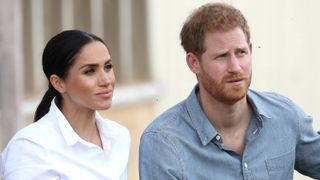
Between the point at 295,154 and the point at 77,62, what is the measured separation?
2.86ft

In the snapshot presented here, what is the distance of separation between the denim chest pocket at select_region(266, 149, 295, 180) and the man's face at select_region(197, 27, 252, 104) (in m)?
0.29

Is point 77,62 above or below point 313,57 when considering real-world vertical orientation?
above

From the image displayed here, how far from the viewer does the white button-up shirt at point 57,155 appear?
13.3ft

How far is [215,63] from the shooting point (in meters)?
3.96

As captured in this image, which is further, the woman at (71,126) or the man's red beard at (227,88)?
the woman at (71,126)

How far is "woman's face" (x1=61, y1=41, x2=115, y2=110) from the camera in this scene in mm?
4125

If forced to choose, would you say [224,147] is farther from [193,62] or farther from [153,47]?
[153,47]

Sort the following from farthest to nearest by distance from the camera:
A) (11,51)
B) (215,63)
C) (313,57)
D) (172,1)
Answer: (313,57)
(172,1)
(11,51)
(215,63)

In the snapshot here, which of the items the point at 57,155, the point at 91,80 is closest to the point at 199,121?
the point at 91,80

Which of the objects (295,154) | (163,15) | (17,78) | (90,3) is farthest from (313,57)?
(295,154)

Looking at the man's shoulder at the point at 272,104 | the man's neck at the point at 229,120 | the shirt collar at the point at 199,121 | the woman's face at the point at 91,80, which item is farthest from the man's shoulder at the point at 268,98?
the woman's face at the point at 91,80

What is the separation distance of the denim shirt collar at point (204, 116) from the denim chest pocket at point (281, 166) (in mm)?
137

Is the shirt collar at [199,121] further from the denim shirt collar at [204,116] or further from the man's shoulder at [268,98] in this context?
the man's shoulder at [268,98]

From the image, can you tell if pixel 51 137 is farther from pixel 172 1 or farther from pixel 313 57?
pixel 313 57
